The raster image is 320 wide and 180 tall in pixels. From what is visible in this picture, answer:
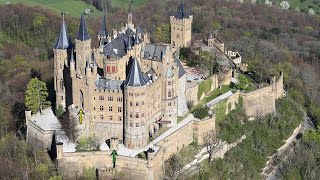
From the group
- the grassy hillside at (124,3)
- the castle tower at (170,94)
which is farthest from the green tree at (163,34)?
the grassy hillside at (124,3)

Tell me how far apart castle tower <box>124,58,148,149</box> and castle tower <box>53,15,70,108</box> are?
10.7 meters

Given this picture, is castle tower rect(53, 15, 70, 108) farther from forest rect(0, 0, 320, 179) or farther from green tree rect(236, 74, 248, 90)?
green tree rect(236, 74, 248, 90)

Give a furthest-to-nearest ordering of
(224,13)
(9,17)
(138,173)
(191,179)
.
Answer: (224,13), (9,17), (191,179), (138,173)

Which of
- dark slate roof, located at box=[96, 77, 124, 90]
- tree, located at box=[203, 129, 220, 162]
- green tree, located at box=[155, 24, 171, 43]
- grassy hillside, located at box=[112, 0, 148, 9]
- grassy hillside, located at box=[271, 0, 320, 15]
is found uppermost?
dark slate roof, located at box=[96, 77, 124, 90]

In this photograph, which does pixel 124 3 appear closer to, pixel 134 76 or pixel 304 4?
pixel 304 4

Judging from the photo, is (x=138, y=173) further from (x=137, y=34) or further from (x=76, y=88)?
(x=137, y=34)

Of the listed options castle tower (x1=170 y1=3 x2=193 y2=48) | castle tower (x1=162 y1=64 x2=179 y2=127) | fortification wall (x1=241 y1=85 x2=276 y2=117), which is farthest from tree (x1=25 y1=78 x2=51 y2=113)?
fortification wall (x1=241 y1=85 x2=276 y2=117)

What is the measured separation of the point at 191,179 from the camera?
68.8 meters

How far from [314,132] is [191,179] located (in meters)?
22.1

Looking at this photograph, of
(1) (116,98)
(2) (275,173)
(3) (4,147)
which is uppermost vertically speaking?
(1) (116,98)

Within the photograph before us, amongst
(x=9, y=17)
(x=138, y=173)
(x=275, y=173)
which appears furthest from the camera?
(x=9, y=17)

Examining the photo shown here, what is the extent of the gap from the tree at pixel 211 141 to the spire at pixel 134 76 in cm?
1273

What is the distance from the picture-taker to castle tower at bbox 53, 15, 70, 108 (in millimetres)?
72062

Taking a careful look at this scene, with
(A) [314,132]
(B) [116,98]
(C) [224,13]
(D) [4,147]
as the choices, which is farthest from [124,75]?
(C) [224,13]
